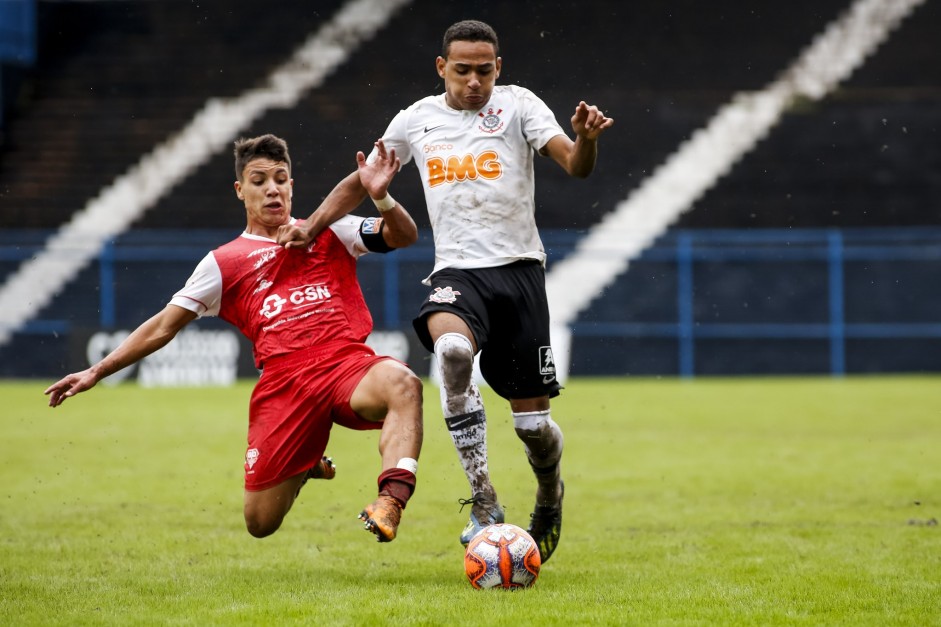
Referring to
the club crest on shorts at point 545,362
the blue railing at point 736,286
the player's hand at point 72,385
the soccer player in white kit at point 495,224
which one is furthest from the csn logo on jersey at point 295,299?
the blue railing at point 736,286

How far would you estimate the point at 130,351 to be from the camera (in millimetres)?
6066

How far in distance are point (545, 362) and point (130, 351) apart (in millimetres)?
1931

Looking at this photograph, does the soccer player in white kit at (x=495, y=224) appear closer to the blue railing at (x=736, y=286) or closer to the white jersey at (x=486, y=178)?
the white jersey at (x=486, y=178)

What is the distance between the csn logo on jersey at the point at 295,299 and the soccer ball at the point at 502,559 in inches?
56.3

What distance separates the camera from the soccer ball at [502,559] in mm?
5602

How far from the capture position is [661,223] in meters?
23.5

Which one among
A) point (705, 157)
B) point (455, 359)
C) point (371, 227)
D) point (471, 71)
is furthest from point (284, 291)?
point (705, 157)

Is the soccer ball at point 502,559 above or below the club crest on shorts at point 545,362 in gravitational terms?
below

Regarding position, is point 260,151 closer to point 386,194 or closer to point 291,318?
point 386,194

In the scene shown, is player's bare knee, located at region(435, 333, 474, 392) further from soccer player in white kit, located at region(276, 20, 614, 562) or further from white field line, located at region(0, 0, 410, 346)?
white field line, located at region(0, 0, 410, 346)

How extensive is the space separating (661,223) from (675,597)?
18.5 m

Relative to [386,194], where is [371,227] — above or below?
below

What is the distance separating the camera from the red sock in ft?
18.1

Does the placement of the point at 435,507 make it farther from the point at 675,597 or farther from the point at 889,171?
the point at 889,171
